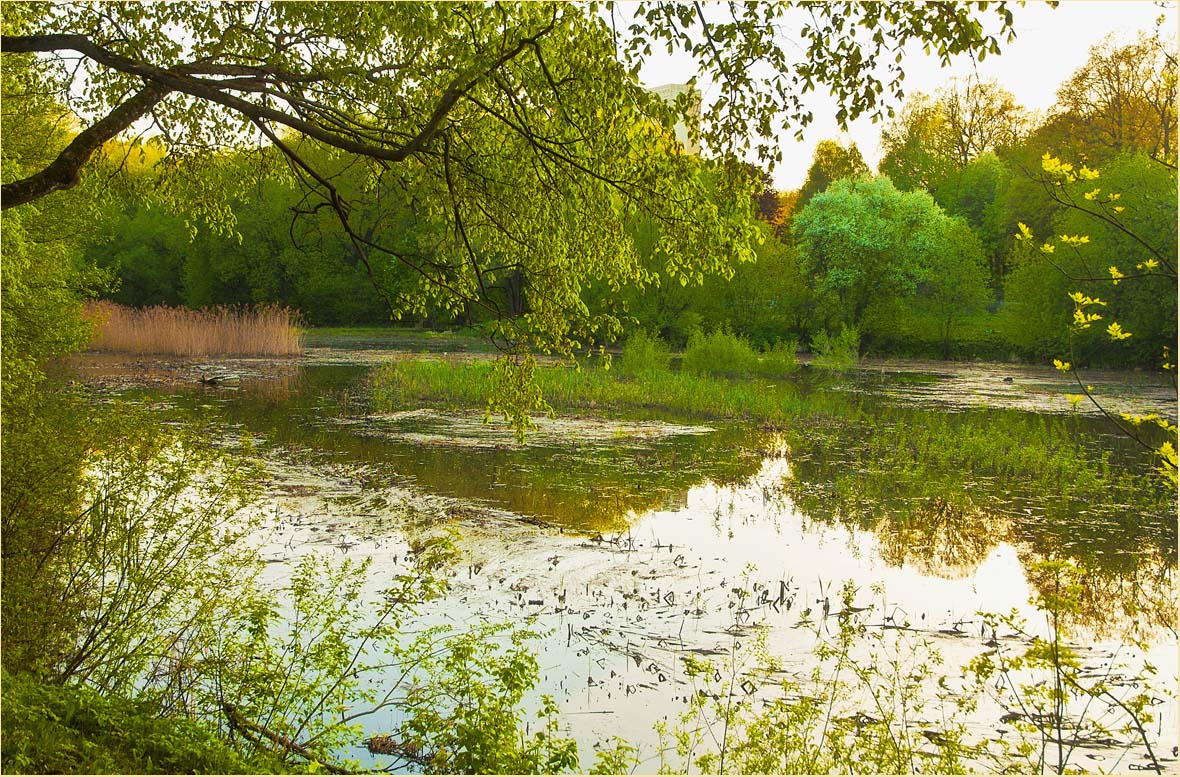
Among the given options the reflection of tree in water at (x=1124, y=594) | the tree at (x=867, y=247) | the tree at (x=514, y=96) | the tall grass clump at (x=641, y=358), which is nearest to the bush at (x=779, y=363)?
the tall grass clump at (x=641, y=358)

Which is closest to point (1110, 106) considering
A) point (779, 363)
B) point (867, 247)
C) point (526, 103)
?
point (867, 247)

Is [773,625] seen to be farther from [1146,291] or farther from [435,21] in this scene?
[1146,291]

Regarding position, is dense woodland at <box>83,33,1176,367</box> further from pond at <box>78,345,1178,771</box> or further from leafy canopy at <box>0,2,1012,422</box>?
leafy canopy at <box>0,2,1012,422</box>

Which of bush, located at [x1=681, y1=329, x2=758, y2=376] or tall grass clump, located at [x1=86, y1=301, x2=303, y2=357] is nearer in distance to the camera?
bush, located at [x1=681, y1=329, x2=758, y2=376]

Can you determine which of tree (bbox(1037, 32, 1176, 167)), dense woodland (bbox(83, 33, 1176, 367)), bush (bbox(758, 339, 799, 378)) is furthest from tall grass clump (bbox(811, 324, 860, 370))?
tree (bbox(1037, 32, 1176, 167))

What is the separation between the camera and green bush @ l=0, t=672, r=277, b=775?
4.59 metres

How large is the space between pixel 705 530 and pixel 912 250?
2890 centimetres

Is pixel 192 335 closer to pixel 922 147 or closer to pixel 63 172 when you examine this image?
pixel 63 172

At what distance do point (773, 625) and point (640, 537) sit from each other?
8.95 feet

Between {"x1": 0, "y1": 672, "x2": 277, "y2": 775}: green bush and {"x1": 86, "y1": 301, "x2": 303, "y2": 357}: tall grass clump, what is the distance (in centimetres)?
2565

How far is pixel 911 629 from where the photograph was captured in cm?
753

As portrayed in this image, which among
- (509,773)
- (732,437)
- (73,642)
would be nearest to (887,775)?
(509,773)

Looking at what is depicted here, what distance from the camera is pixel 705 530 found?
34.4 ft

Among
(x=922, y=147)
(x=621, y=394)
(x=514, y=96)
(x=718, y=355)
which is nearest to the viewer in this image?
(x=514, y=96)
